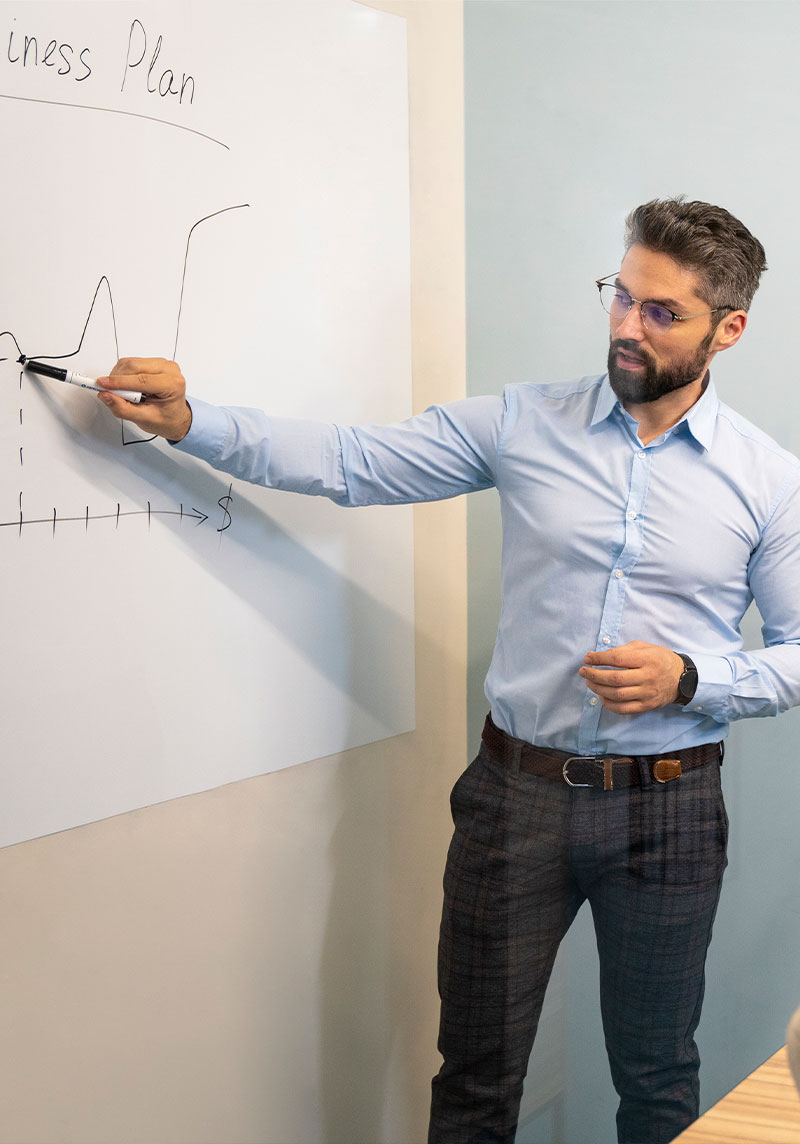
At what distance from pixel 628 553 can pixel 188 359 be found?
593 millimetres

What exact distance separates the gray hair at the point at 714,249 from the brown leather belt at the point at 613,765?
0.55 meters

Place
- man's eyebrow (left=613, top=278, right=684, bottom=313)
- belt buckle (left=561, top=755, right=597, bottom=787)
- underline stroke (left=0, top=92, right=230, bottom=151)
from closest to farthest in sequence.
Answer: underline stroke (left=0, top=92, right=230, bottom=151)
man's eyebrow (left=613, top=278, right=684, bottom=313)
belt buckle (left=561, top=755, right=597, bottom=787)

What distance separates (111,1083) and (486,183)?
1313mm

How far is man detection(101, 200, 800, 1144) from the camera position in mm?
1232

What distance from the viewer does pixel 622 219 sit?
1.29 m

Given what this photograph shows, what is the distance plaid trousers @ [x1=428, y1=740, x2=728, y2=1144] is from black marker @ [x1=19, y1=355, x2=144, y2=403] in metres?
0.69

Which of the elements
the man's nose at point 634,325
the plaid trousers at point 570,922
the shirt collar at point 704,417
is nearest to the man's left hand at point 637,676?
the plaid trousers at point 570,922

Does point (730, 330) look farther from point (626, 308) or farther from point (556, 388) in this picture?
point (556, 388)

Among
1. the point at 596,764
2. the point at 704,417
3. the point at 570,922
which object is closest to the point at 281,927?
the point at 570,922

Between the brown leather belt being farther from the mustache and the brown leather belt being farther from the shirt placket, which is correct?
the mustache

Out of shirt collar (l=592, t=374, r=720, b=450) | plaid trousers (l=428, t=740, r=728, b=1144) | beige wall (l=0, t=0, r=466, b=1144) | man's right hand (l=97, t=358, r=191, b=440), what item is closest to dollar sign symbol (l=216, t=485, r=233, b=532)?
man's right hand (l=97, t=358, r=191, b=440)

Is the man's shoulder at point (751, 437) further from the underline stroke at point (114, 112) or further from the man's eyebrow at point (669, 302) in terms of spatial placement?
the underline stroke at point (114, 112)

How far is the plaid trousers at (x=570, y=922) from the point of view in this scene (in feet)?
4.34

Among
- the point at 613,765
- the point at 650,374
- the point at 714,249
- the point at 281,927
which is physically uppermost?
the point at 714,249
